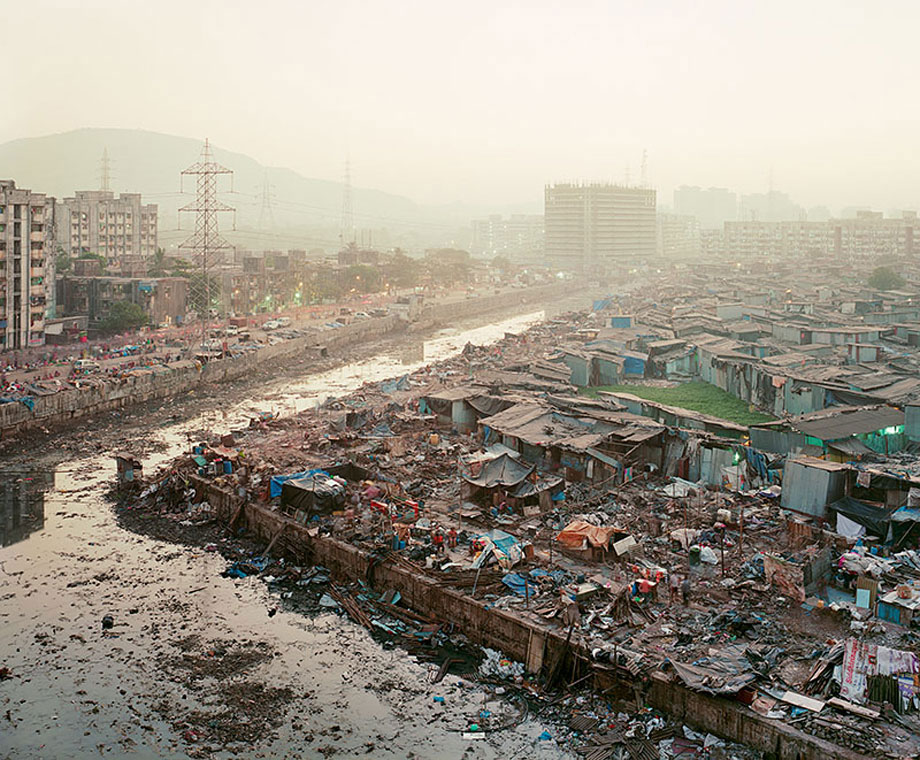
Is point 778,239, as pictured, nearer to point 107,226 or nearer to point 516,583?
point 107,226

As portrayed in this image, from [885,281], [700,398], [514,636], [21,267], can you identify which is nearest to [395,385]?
[700,398]

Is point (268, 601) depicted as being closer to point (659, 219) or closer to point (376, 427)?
point (376, 427)

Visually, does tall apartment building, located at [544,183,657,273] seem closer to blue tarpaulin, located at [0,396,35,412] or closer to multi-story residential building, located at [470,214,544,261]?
multi-story residential building, located at [470,214,544,261]

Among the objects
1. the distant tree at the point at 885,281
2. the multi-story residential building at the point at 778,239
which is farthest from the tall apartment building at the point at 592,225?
the distant tree at the point at 885,281

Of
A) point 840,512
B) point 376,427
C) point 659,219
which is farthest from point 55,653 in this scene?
point 659,219

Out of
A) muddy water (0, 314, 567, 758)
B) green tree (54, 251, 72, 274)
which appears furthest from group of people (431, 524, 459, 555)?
green tree (54, 251, 72, 274)

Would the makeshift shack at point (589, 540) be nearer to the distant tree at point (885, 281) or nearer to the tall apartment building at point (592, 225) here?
the distant tree at point (885, 281)
